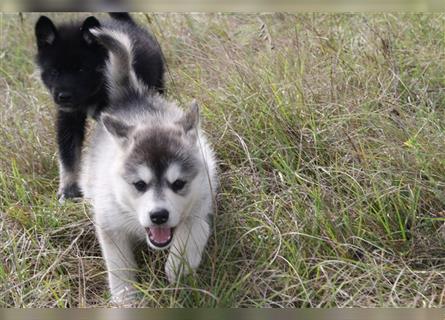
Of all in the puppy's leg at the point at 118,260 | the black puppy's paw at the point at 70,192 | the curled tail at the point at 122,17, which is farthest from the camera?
the curled tail at the point at 122,17

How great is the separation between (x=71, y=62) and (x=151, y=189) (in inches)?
70.3

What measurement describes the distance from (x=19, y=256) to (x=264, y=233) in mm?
1494

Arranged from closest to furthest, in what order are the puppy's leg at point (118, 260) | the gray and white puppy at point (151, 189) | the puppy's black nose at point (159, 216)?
the puppy's black nose at point (159, 216), the gray and white puppy at point (151, 189), the puppy's leg at point (118, 260)

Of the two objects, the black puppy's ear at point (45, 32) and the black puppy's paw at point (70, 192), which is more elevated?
the black puppy's ear at point (45, 32)

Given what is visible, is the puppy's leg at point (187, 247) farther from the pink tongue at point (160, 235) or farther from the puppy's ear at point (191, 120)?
the puppy's ear at point (191, 120)

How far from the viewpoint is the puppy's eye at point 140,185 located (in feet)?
13.5

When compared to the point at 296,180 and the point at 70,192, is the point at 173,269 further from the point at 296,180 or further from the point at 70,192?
the point at 70,192

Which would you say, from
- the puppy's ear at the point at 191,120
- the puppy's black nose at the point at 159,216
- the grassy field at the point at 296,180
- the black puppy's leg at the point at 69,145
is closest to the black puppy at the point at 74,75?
the black puppy's leg at the point at 69,145

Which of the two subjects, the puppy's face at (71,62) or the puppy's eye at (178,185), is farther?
the puppy's face at (71,62)

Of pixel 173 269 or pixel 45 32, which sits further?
pixel 45 32

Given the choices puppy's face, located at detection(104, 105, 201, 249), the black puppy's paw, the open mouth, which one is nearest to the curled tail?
the black puppy's paw

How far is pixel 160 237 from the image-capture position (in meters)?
4.12

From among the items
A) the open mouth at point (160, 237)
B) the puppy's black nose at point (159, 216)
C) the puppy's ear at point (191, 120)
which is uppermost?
the puppy's ear at point (191, 120)

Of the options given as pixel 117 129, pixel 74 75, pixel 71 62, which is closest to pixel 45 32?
pixel 71 62
